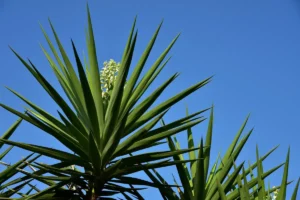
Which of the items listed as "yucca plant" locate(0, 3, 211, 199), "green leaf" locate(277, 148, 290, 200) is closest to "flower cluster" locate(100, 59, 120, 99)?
"yucca plant" locate(0, 3, 211, 199)

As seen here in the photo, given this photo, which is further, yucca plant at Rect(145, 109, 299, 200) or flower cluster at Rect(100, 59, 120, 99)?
flower cluster at Rect(100, 59, 120, 99)

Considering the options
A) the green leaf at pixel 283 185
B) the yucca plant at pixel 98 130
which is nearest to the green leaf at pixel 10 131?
the yucca plant at pixel 98 130

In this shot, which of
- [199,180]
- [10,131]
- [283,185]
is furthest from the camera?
[10,131]

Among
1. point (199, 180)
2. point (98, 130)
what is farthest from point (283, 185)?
point (98, 130)

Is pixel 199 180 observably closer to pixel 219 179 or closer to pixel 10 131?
pixel 219 179

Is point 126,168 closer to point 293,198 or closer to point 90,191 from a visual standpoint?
point 90,191

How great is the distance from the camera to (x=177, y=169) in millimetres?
3424

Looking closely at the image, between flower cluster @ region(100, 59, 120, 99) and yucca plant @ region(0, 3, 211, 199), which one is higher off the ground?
flower cluster @ region(100, 59, 120, 99)

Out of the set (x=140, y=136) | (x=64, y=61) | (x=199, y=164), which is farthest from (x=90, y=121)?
(x=199, y=164)

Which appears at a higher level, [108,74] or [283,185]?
[108,74]

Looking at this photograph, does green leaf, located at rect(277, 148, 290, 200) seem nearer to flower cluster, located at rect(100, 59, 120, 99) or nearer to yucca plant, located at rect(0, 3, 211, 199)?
yucca plant, located at rect(0, 3, 211, 199)

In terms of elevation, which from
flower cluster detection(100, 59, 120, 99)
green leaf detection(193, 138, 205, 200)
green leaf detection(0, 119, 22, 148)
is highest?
flower cluster detection(100, 59, 120, 99)

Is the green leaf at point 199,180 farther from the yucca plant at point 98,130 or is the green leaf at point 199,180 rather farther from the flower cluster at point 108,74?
the flower cluster at point 108,74

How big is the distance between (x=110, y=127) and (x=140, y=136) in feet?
0.76
